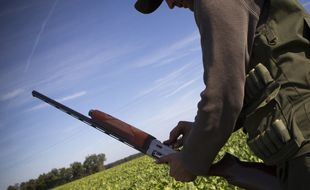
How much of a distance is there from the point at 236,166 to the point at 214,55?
836 millimetres

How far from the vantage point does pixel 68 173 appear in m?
98.6

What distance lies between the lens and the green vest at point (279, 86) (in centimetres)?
187

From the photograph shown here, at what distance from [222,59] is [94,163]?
10190 cm

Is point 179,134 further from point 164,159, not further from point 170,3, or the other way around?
point 170,3

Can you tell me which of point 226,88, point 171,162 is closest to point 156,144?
point 171,162

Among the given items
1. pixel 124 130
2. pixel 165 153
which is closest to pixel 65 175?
pixel 124 130

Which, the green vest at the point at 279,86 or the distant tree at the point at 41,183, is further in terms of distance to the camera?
the distant tree at the point at 41,183

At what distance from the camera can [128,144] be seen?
10.1 ft

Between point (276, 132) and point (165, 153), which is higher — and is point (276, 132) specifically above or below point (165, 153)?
below

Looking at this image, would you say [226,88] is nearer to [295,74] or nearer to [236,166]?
[295,74]

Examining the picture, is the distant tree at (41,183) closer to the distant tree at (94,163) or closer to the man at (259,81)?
the distant tree at (94,163)

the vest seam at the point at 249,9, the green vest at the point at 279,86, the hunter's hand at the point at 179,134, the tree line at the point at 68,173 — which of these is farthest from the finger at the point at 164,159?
the tree line at the point at 68,173

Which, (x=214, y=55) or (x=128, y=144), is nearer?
(x=214, y=55)

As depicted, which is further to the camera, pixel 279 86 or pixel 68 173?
pixel 68 173
